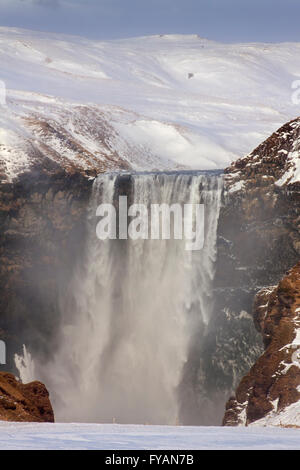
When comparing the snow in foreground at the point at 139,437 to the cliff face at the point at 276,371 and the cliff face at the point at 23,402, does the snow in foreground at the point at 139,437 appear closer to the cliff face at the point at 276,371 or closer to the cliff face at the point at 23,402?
the cliff face at the point at 23,402

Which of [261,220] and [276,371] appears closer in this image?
[276,371]

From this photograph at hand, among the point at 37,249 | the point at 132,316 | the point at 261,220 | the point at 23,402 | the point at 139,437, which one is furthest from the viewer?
the point at 37,249

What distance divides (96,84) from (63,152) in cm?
9830

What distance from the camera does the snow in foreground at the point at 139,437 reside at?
19.8 meters

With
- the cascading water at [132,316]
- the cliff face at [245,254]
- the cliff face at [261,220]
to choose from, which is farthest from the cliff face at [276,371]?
the cascading water at [132,316]

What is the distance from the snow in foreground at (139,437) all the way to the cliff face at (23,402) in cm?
560

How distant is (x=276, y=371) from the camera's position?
41500 millimetres

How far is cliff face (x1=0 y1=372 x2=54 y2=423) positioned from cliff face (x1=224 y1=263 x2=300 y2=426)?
28.3 feet

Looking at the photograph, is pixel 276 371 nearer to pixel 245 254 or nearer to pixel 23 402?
pixel 23 402

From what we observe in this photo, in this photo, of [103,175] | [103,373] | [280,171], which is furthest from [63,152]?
[280,171]

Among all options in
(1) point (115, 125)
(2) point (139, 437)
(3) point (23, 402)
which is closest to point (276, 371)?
(3) point (23, 402)

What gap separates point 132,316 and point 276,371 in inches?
1636

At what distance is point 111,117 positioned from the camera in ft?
457

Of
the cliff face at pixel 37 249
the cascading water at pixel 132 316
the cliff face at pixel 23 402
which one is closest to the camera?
the cliff face at pixel 23 402
